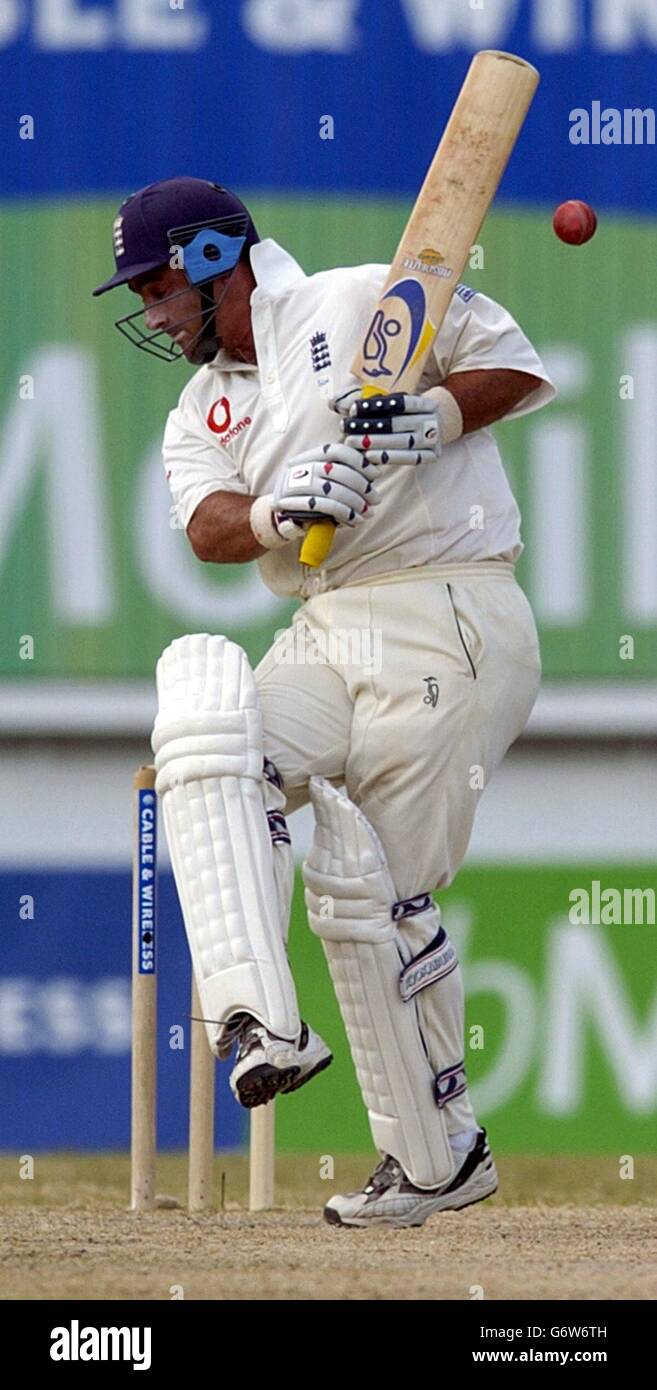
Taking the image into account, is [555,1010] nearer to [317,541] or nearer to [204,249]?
[317,541]

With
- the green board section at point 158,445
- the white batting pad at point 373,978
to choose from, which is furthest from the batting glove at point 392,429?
the green board section at point 158,445

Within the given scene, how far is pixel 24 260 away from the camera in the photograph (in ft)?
17.5

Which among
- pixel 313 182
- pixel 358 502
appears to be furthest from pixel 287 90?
pixel 358 502

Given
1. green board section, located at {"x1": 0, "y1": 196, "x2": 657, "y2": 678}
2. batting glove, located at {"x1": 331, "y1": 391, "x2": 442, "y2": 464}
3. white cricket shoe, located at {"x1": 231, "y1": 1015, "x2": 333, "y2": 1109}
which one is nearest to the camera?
white cricket shoe, located at {"x1": 231, "y1": 1015, "x2": 333, "y2": 1109}

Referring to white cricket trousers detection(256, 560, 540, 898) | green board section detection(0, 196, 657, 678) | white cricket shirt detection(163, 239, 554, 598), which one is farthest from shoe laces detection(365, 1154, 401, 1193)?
green board section detection(0, 196, 657, 678)

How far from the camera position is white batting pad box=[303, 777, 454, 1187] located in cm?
369

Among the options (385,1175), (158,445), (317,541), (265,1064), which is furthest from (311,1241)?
(158,445)

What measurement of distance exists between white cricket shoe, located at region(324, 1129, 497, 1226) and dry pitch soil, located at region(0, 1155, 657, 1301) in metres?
0.09

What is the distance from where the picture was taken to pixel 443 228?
363 cm

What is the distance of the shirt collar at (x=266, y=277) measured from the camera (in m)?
3.79

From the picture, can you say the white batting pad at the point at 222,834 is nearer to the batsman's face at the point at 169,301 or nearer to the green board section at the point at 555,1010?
the batsman's face at the point at 169,301

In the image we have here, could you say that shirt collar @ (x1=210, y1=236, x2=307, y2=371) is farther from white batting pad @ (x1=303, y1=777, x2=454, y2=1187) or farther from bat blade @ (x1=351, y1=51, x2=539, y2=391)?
white batting pad @ (x1=303, y1=777, x2=454, y2=1187)

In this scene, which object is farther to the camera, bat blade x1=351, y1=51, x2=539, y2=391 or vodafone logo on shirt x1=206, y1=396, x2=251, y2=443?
vodafone logo on shirt x1=206, y1=396, x2=251, y2=443

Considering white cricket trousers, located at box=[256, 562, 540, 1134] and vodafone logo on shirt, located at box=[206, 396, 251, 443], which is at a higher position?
vodafone logo on shirt, located at box=[206, 396, 251, 443]
